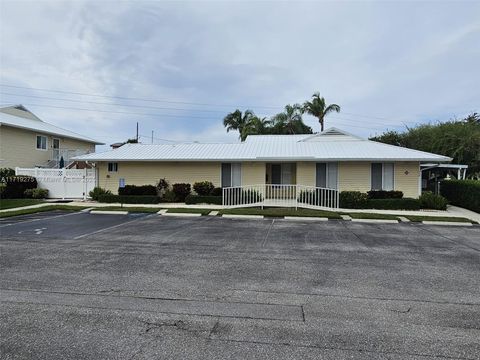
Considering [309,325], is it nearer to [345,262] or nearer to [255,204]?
[345,262]

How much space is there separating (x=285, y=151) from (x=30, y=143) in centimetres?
2037

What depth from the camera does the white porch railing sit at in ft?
60.0

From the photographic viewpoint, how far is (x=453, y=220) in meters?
14.6

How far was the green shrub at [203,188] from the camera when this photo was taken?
67.4 ft

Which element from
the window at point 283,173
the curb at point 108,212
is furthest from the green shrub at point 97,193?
the window at point 283,173

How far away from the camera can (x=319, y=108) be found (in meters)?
38.2

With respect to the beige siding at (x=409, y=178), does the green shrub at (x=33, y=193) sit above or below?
below

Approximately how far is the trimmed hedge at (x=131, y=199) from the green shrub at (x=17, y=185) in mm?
5791

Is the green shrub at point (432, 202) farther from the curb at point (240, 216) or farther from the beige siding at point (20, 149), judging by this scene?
the beige siding at point (20, 149)

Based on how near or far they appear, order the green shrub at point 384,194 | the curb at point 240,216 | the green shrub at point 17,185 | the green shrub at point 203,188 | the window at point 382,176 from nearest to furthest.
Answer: the curb at point 240,216, the green shrub at point 384,194, the window at point 382,176, the green shrub at point 203,188, the green shrub at point 17,185

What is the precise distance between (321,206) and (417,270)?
11190 millimetres

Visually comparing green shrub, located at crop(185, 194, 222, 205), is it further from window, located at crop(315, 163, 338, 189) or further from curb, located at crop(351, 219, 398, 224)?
curb, located at crop(351, 219, 398, 224)

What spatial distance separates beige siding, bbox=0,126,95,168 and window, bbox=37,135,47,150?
292 millimetres

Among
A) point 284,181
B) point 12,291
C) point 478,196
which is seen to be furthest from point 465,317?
point 284,181
